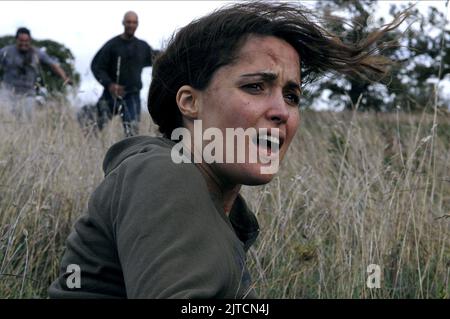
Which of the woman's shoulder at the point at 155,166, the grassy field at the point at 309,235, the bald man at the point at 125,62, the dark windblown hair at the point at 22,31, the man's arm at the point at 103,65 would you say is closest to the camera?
the woman's shoulder at the point at 155,166

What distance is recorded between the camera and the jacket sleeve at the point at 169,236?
1.70 meters

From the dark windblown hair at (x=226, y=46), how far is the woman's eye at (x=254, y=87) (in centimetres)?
11

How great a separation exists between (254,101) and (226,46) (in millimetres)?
213

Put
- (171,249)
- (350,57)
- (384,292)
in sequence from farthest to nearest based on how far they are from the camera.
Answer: (384,292) < (350,57) < (171,249)

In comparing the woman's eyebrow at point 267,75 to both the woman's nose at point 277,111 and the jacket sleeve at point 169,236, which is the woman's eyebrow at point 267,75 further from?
the jacket sleeve at point 169,236

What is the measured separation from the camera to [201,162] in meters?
2.24

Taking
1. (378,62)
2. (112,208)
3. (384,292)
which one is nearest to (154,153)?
(112,208)

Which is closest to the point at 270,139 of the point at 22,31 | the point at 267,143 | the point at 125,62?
the point at 267,143

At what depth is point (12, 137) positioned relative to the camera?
18.1 feet

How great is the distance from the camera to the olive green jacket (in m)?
1.71

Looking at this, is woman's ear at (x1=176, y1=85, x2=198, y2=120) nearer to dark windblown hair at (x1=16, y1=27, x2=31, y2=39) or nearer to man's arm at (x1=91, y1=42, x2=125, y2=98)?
man's arm at (x1=91, y1=42, x2=125, y2=98)

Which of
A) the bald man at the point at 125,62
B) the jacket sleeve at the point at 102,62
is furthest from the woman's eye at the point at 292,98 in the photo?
the jacket sleeve at the point at 102,62
